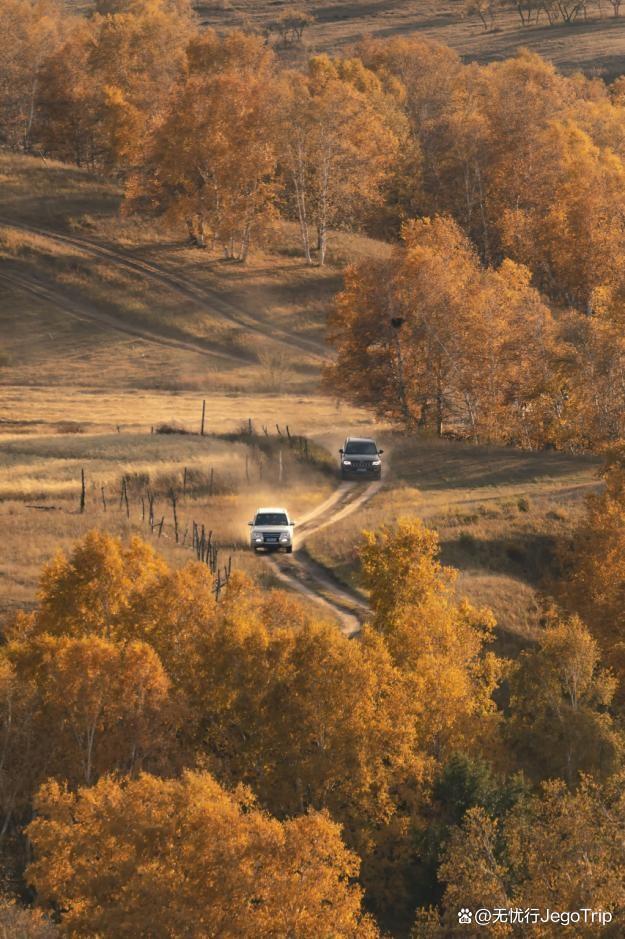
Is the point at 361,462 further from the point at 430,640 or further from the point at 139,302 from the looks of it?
the point at 139,302

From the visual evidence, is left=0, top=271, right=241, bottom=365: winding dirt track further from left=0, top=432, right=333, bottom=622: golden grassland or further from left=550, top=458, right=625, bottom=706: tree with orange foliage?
left=550, top=458, right=625, bottom=706: tree with orange foliage

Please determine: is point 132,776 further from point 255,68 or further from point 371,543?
point 255,68

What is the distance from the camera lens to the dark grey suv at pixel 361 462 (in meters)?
64.8

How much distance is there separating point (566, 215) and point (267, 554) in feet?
204

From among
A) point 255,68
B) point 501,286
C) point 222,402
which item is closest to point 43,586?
point 222,402

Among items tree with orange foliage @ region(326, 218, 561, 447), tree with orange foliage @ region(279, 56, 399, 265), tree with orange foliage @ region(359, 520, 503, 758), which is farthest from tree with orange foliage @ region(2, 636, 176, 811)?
tree with orange foliage @ region(279, 56, 399, 265)

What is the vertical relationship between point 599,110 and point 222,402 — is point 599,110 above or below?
above

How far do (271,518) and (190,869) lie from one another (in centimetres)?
2536

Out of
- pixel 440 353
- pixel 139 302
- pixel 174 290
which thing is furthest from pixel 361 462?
pixel 174 290

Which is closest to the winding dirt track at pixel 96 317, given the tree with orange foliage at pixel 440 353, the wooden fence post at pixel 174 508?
the tree with orange foliage at pixel 440 353

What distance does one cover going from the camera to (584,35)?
19825 centimetres

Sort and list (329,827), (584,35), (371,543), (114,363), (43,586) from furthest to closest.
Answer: (584,35)
(114,363)
(371,543)
(43,586)
(329,827)

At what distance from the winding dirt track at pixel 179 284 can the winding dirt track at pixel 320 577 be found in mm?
40137

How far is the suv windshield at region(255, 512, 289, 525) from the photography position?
5288 centimetres
